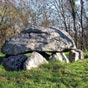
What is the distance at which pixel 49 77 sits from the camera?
12.1 m

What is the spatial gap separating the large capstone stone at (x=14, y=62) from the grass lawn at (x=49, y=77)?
37cm

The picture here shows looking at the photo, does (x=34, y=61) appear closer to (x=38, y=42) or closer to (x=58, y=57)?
(x=38, y=42)

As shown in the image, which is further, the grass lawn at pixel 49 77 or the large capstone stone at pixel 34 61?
the large capstone stone at pixel 34 61

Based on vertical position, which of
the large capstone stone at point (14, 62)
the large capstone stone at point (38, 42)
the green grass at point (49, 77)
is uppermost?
the large capstone stone at point (38, 42)

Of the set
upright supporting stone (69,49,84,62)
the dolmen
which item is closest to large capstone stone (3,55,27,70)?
the dolmen

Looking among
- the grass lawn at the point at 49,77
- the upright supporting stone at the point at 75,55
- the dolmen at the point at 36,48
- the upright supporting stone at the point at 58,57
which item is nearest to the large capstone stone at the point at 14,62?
the dolmen at the point at 36,48

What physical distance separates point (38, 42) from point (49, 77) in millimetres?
3405

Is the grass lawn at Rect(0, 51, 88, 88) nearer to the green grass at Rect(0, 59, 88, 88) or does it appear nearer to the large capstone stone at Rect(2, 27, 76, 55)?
the green grass at Rect(0, 59, 88, 88)

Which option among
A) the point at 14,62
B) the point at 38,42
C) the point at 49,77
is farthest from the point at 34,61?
the point at 49,77

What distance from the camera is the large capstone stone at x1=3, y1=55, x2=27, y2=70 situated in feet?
45.4

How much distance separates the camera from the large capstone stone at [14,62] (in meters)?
13.8

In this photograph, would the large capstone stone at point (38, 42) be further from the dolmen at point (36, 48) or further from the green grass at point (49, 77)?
the green grass at point (49, 77)

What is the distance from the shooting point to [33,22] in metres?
42.6

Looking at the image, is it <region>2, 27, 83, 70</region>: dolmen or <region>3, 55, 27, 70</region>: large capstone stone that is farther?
<region>2, 27, 83, 70</region>: dolmen
